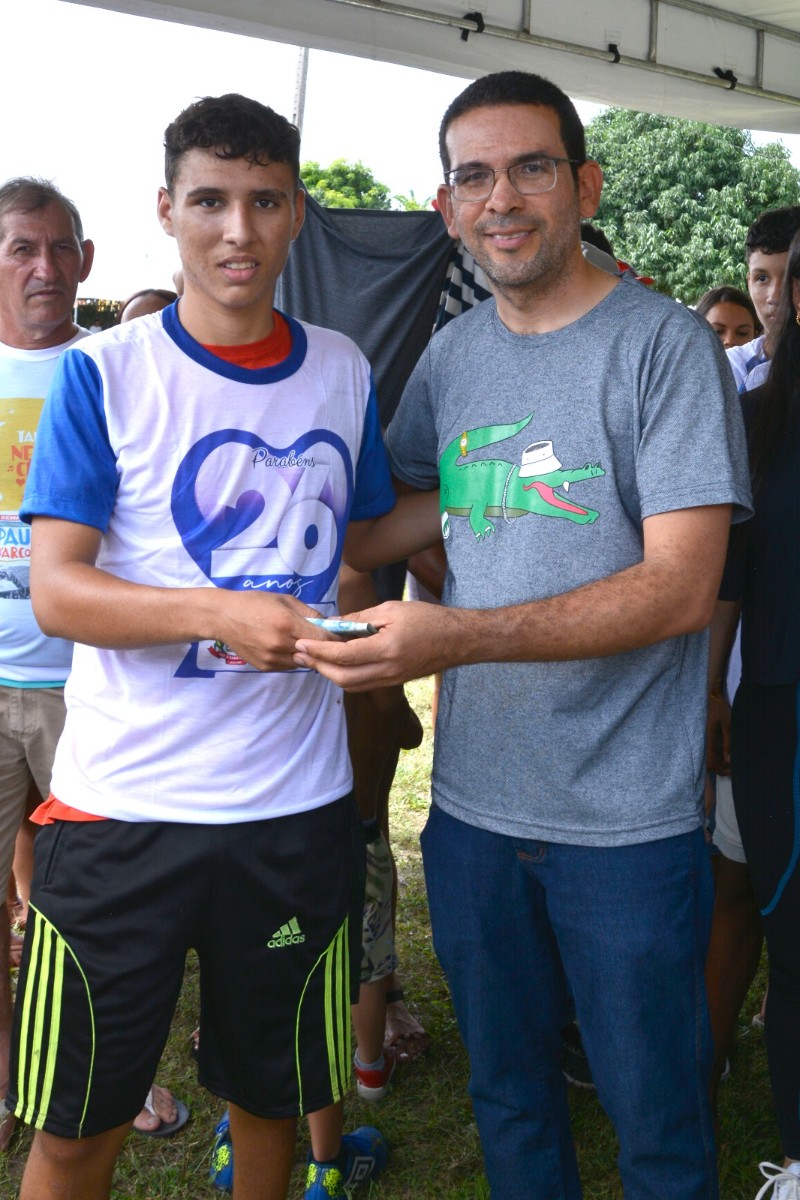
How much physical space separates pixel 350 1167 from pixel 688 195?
29396mm

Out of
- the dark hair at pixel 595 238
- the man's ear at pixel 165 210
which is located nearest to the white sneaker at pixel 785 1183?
the man's ear at pixel 165 210

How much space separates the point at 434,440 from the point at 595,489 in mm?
506

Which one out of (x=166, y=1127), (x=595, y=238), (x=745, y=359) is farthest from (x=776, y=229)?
(x=166, y=1127)

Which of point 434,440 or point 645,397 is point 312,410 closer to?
point 434,440

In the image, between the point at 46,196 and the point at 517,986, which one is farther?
the point at 46,196

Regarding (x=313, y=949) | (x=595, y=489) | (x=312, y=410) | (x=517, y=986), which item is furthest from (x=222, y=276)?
(x=517, y=986)

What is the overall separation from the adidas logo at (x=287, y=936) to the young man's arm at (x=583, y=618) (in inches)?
21.0

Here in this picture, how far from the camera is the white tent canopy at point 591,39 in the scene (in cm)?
506

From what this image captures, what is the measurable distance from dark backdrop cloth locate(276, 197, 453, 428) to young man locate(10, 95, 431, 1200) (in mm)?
1404

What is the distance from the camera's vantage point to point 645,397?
192 cm

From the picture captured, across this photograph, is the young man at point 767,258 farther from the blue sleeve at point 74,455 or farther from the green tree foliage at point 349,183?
the green tree foliage at point 349,183

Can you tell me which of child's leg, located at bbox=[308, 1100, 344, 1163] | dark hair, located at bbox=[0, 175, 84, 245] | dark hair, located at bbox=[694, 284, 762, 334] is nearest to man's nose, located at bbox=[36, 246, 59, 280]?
dark hair, located at bbox=[0, 175, 84, 245]

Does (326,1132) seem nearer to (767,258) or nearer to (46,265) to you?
(46,265)

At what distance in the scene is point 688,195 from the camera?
28.5 m
